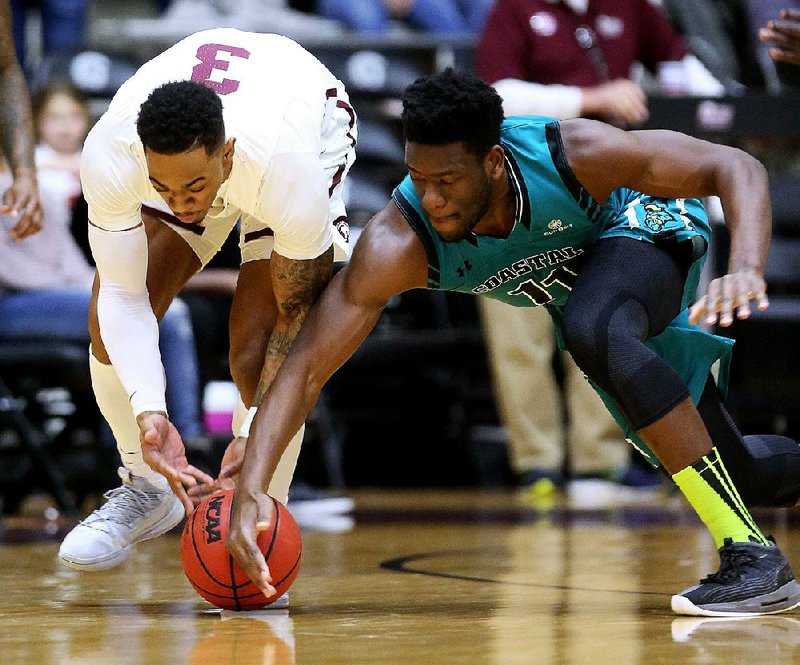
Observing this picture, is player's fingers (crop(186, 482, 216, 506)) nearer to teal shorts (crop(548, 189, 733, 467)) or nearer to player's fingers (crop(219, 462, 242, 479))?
player's fingers (crop(219, 462, 242, 479))

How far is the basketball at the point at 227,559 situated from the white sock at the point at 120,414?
81 centimetres

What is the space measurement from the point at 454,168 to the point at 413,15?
5808 mm

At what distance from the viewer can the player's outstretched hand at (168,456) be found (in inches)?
143

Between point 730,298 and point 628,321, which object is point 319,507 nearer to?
point 628,321

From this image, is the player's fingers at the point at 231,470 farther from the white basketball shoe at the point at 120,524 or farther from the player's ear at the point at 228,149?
the player's ear at the point at 228,149

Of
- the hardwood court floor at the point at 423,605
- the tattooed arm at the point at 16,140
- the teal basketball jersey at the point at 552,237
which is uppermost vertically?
the tattooed arm at the point at 16,140

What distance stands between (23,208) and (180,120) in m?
1.75

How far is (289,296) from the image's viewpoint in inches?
158

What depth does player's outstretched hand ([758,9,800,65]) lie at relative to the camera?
16.5ft

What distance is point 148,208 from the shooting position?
168 inches

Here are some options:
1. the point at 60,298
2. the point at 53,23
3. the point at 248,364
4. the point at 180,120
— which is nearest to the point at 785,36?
the point at 248,364

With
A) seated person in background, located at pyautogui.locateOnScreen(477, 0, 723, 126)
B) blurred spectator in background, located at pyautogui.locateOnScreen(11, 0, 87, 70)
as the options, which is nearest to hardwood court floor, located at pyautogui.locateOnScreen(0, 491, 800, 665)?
seated person in background, located at pyautogui.locateOnScreen(477, 0, 723, 126)

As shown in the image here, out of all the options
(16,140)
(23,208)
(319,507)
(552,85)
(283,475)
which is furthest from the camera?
(552,85)

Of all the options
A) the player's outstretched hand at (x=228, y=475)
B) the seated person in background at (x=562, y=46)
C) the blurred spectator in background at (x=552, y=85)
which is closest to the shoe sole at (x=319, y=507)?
the blurred spectator in background at (x=552, y=85)
